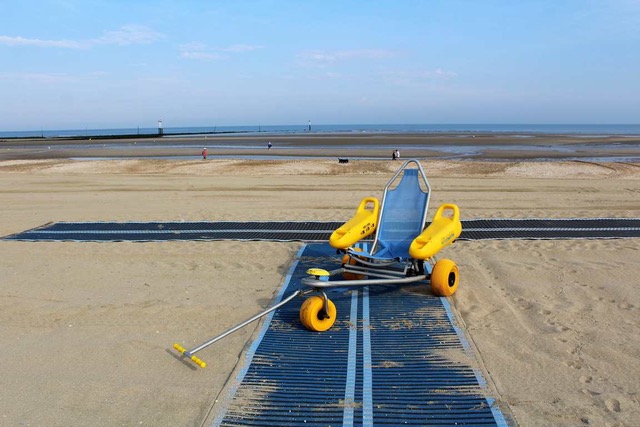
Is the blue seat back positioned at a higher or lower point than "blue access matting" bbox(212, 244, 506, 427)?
higher

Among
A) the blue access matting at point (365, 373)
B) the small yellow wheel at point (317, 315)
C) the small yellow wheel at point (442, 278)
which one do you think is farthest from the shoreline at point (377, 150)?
the small yellow wheel at point (317, 315)

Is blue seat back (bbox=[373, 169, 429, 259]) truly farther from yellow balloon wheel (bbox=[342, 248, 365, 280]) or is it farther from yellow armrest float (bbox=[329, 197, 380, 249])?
yellow balloon wheel (bbox=[342, 248, 365, 280])

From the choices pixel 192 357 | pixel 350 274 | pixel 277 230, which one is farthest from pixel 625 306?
pixel 277 230

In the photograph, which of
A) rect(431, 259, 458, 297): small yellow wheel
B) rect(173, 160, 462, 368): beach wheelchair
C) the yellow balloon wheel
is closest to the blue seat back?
rect(173, 160, 462, 368): beach wheelchair

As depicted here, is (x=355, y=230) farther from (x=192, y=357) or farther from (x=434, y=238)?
(x=192, y=357)

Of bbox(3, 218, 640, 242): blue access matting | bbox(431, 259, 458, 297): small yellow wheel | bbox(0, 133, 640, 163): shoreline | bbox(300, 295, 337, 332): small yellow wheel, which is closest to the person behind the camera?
bbox(300, 295, 337, 332): small yellow wheel

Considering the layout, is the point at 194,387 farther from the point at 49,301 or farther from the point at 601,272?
the point at 601,272
